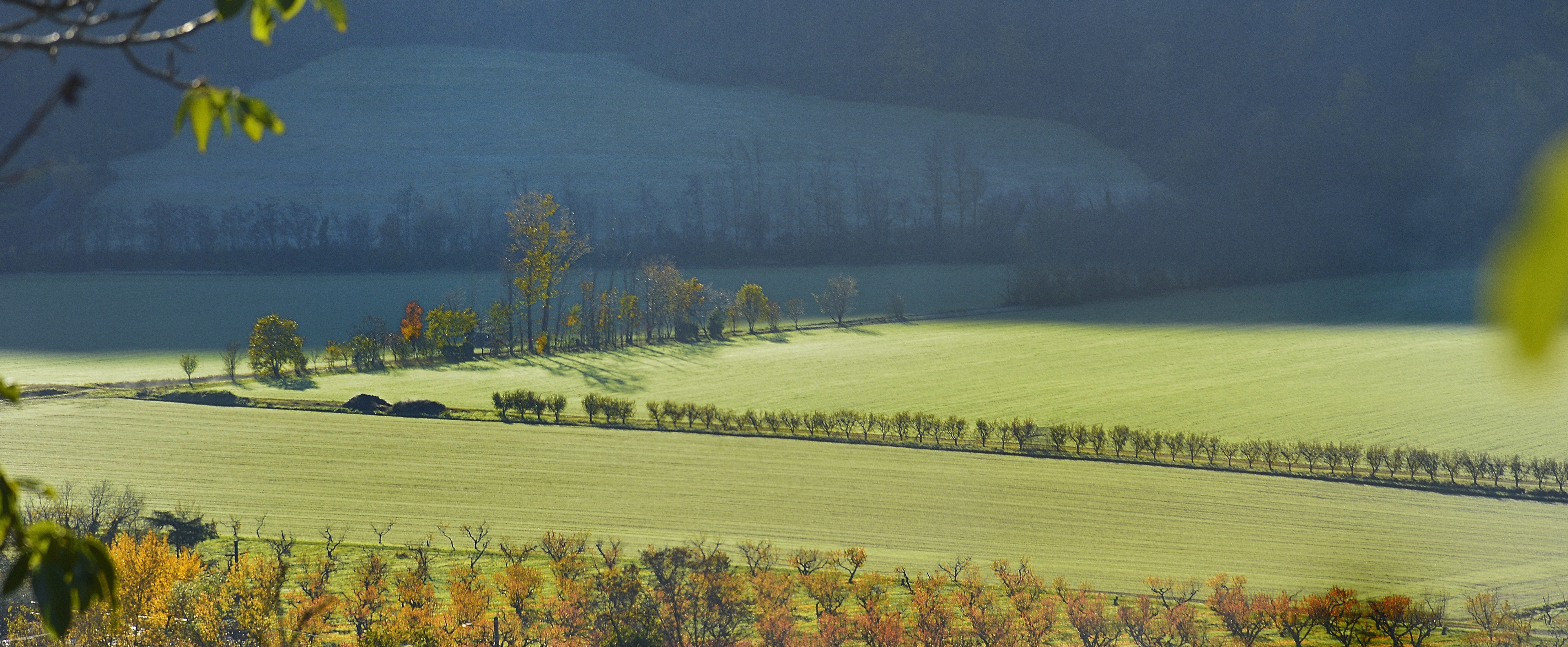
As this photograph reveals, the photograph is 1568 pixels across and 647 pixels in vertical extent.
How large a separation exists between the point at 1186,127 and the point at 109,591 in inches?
4566

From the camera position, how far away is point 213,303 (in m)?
65.1

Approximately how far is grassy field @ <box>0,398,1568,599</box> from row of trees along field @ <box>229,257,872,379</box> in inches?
412

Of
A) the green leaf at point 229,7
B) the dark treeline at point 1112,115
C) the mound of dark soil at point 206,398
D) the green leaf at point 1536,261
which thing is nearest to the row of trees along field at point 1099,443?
the mound of dark soil at point 206,398

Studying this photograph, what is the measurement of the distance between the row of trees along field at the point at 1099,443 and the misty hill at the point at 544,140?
176ft

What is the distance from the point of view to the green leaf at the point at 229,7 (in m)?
2.45

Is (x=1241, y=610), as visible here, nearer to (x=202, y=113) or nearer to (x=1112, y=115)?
(x=202, y=113)

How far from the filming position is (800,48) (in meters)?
128

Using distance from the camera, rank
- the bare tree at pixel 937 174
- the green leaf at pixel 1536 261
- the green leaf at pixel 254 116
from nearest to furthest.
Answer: the green leaf at pixel 1536 261 < the green leaf at pixel 254 116 < the bare tree at pixel 937 174

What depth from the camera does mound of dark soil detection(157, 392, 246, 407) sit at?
1435 inches

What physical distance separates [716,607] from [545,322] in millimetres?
39109

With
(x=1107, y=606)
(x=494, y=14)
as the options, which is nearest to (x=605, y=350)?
(x=1107, y=606)

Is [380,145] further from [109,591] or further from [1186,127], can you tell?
[109,591]

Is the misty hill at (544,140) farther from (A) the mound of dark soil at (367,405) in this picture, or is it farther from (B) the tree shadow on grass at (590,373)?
(A) the mound of dark soil at (367,405)

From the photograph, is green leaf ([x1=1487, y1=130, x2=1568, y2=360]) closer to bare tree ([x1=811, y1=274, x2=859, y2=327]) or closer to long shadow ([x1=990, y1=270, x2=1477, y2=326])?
bare tree ([x1=811, y1=274, x2=859, y2=327])
